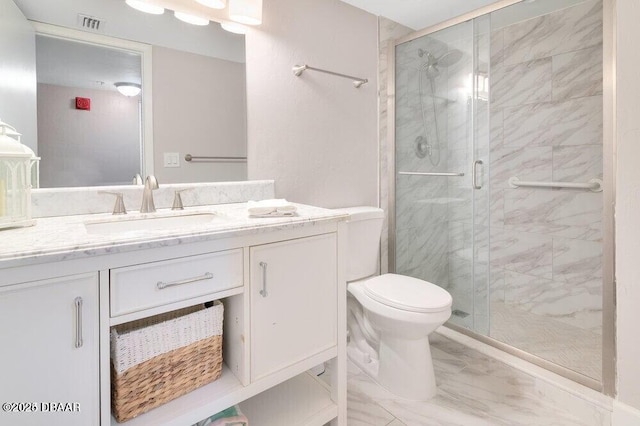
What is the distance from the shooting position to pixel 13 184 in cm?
108

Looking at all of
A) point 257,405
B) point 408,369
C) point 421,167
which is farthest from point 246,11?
point 408,369

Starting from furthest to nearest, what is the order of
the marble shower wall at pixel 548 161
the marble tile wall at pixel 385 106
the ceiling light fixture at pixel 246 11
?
the marble tile wall at pixel 385 106
the marble shower wall at pixel 548 161
the ceiling light fixture at pixel 246 11

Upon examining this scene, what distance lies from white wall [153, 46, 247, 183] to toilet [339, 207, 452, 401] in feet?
2.29

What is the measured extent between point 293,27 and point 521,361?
2138 millimetres

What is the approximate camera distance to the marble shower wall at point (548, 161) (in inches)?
86.5

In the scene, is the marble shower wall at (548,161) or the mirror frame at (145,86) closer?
the mirror frame at (145,86)

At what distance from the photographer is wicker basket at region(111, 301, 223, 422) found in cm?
103

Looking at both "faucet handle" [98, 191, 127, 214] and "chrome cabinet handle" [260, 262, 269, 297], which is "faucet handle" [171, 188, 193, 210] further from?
"chrome cabinet handle" [260, 262, 269, 297]

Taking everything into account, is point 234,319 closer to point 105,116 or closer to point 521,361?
point 105,116

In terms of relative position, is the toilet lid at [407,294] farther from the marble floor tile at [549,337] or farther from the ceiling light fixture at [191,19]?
the ceiling light fixture at [191,19]

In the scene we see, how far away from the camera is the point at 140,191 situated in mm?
1488

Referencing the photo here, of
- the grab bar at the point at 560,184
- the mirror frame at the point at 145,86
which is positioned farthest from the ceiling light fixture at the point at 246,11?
the grab bar at the point at 560,184

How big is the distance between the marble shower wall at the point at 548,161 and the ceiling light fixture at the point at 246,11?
160 cm

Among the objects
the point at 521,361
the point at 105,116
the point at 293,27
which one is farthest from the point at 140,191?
the point at 521,361
